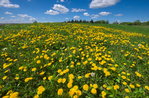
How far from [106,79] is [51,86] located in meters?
1.20

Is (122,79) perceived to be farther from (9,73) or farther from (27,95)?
(9,73)

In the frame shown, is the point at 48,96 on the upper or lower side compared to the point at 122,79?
lower

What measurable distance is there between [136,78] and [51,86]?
6.40 ft

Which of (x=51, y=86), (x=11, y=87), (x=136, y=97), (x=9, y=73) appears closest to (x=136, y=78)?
(x=136, y=97)

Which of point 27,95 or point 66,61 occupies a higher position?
point 66,61

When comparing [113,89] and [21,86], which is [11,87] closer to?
[21,86]

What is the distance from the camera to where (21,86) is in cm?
182

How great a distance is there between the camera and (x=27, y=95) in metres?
1.59

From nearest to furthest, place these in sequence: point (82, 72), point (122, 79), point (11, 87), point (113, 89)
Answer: point (113, 89) < point (11, 87) < point (122, 79) < point (82, 72)

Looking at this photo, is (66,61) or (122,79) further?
(66,61)

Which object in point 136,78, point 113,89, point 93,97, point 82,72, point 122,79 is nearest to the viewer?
point 93,97

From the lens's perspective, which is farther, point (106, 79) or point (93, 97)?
point (106, 79)

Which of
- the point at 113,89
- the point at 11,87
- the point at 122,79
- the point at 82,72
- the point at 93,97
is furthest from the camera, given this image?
the point at 82,72

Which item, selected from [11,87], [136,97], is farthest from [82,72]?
[11,87]
